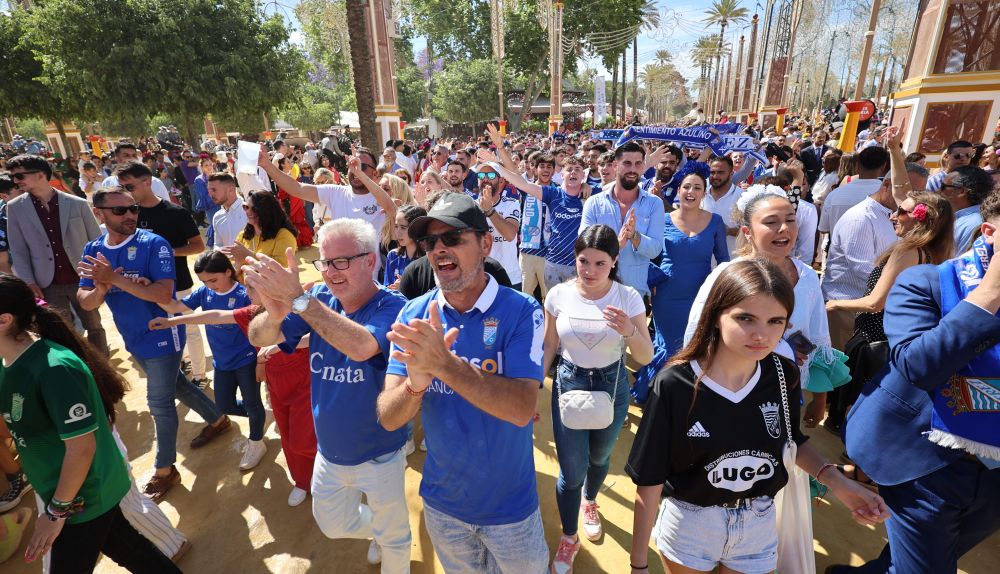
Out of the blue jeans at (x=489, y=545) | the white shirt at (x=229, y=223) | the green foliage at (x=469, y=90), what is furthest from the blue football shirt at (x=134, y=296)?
the green foliage at (x=469, y=90)

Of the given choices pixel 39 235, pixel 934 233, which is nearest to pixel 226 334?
pixel 39 235

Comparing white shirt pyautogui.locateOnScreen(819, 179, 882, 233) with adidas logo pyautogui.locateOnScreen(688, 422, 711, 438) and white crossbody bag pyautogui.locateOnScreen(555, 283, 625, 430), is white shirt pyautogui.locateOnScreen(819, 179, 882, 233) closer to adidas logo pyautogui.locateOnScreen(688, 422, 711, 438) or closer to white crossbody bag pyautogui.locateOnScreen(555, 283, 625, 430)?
white crossbody bag pyautogui.locateOnScreen(555, 283, 625, 430)

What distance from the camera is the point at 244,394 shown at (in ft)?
12.4

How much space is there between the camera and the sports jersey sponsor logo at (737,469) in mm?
1757

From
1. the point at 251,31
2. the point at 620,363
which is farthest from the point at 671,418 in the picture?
the point at 251,31

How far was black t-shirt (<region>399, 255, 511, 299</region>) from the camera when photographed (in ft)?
9.59

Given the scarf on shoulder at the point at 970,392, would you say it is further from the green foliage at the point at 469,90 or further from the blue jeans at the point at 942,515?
the green foliage at the point at 469,90

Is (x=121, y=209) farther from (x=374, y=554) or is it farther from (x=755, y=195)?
(x=755, y=195)

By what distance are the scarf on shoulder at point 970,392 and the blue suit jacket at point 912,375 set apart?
1.9 inches

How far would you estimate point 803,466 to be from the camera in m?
1.86

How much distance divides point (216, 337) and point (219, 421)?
119cm

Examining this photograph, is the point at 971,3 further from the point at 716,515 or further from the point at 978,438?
the point at 716,515

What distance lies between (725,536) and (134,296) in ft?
13.8

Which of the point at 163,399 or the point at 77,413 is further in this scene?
the point at 163,399
